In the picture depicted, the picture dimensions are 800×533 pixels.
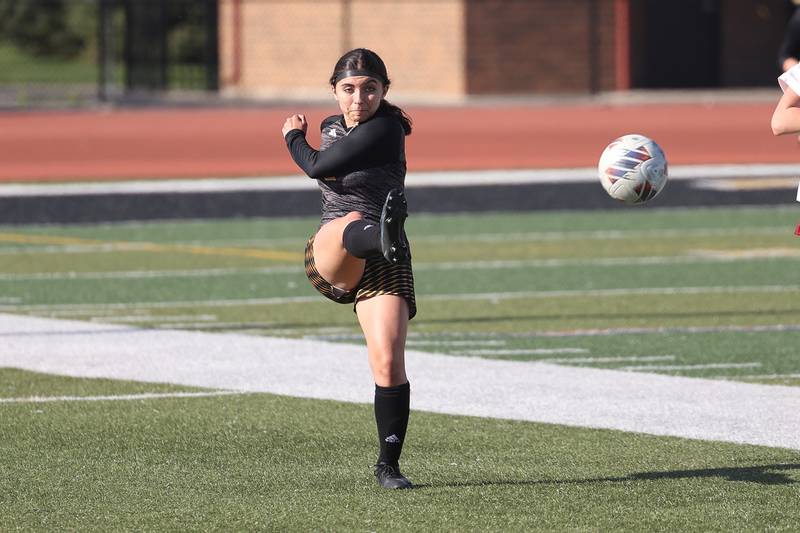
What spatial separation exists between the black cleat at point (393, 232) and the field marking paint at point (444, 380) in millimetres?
1980

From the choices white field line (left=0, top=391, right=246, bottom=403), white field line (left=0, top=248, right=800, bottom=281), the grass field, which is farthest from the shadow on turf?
white field line (left=0, top=248, right=800, bottom=281)

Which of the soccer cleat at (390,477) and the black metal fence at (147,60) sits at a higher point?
the black metal fence at (147,60)

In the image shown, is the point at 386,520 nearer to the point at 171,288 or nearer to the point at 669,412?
the point at 669,412

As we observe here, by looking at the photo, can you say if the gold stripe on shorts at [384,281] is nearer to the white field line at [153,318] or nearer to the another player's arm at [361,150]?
the another player's arm at [361,150]

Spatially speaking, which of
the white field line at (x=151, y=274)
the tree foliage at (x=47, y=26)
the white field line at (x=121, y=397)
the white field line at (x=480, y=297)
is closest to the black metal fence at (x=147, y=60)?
the tree foliage at (x=47, y=26)

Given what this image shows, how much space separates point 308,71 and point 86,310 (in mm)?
24181

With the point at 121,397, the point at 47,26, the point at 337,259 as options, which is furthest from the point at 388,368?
the point at 47,26

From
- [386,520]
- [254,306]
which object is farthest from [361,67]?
[254,306]

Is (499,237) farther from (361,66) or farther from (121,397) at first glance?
(361,66)

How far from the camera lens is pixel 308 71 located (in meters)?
35.8

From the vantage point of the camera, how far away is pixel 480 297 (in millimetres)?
12711

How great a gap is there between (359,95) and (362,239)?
576mm

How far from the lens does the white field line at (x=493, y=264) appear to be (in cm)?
1402

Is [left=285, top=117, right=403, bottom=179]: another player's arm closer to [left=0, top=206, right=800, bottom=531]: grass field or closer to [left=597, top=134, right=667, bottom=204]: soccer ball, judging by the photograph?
[left=0, top=206, right=800, bottom=531]: grass field
